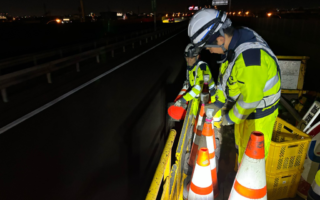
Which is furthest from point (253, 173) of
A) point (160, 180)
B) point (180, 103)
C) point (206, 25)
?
point (180, 103)

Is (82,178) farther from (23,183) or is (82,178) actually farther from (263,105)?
(263,105)

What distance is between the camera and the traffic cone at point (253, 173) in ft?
6.79

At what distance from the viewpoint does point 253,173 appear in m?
2.13

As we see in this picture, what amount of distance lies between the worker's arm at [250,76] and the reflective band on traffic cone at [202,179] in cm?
73

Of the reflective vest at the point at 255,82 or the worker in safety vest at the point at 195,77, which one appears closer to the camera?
the reflective vest at the point at 255,82

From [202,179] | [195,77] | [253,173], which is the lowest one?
[202,179]

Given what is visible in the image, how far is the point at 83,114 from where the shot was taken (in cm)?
634

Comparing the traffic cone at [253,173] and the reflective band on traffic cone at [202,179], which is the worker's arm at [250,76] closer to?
the traffic cone at [253,173]

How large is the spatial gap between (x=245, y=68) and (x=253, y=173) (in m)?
1.05

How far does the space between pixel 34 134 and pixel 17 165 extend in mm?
1167

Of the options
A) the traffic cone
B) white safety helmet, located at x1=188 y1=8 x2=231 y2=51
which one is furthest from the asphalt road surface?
white safety helmet, located at x1=188 y1=8 x2=231 y2=51

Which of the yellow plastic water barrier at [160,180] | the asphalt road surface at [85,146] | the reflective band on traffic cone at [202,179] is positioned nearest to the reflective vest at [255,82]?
the reflective band on traffic cone at [202,179]

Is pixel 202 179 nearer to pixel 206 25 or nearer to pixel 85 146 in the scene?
pixel 206 25

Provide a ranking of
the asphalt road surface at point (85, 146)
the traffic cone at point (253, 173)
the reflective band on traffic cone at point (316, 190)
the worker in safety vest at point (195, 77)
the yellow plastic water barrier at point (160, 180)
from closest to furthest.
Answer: the yellow plastic water barrier at point (160, 180), the traffic cone at point (253, 173), the reflective band on traffic cone at point (316, 190), the asphalt road surface at point (85, 146), the worker in safety vest at point (195, 77)
